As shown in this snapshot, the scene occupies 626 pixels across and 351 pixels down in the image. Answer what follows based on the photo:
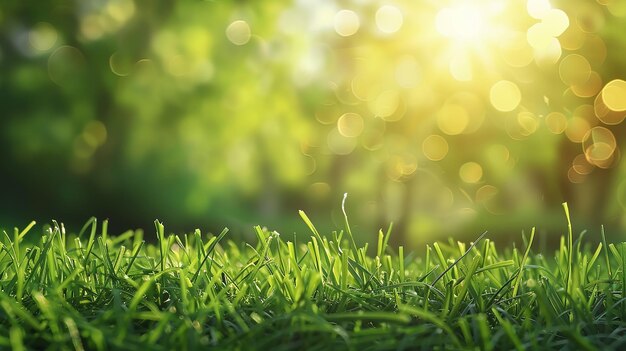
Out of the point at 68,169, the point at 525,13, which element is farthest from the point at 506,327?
the point at 68,169

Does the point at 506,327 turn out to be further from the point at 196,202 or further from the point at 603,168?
the point at 603,168

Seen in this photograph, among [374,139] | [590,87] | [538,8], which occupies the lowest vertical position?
[374,139]

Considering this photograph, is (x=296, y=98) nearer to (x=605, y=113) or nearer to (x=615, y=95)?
(x=605, y=113)

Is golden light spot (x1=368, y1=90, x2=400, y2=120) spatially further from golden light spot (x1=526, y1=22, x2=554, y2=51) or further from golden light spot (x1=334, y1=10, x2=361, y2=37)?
golden light spot (x1=526, y1=22, x2=554, y2=51)

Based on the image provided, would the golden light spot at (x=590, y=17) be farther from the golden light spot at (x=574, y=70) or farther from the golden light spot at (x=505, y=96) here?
the golden light spot at (x=505, y=96)

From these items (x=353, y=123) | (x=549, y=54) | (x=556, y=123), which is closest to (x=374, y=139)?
(x=353, y=123)

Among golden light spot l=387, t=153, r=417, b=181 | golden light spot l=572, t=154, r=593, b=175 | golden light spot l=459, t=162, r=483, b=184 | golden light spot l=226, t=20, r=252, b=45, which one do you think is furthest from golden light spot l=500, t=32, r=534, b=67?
golden light spot l=226, t=20, r=252, b=45
